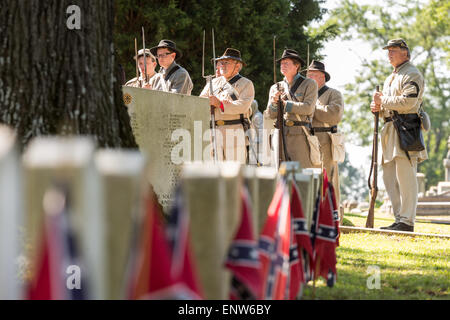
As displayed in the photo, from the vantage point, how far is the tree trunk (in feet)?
14.4

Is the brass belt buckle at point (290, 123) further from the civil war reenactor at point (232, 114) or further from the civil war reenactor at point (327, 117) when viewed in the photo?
the civil war reenactor at point (327, 117)

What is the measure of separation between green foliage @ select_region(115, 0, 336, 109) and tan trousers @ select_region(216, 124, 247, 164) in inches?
245

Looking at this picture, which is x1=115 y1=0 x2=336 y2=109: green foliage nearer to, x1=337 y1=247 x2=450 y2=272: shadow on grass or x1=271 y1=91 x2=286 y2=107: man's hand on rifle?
x1=271 y1=91 x2=286 y2=107: man's hand on rifle

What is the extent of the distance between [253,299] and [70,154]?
112 cm

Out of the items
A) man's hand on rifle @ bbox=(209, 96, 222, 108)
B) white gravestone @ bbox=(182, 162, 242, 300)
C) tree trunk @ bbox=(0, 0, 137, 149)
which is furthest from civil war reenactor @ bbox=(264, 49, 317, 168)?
white gravestone @ bbox=(182, 162, 242, 300)

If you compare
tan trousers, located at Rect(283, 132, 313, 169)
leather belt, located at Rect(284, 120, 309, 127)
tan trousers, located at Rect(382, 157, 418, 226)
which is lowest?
tan trousers, located at Rect(382, 157, 418, 226)

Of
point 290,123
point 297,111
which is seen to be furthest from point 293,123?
point 297,111

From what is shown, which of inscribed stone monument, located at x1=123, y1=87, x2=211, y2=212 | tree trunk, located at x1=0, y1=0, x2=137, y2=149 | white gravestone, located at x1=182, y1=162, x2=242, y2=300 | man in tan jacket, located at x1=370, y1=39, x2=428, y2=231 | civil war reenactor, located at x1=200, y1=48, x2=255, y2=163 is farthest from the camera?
civil war reenactor, located at x1=200, y1=48, x2=255, y2=163

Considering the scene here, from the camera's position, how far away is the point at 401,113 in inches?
380

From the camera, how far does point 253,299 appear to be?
2672 mm

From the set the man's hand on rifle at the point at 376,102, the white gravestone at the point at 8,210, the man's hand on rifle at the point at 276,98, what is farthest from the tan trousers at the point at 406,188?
the white gravestone at the point at 8,210

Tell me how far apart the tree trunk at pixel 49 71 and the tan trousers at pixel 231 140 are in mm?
5434

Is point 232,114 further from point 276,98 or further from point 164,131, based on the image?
point 164,131

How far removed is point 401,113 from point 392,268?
13.0 feet
